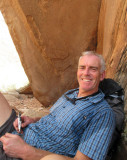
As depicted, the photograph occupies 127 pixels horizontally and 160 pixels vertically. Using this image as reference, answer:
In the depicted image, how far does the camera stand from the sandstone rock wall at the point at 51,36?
3428 millimetres

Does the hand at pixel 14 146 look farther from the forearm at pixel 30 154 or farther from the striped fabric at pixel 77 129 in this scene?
the striped fabric at pixel 77 129

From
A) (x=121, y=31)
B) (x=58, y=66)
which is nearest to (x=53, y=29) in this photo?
(x=58, y=66)

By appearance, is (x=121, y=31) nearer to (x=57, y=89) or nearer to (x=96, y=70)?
(x=96, y=70)

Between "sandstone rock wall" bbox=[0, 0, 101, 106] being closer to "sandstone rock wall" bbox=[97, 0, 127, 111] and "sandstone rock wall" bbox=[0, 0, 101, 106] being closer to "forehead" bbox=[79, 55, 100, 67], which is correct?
"sandstone rock wall" bbox=[97, 0, 127, 111]

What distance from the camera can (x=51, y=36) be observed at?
12.0 feet

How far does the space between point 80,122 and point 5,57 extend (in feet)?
25.5

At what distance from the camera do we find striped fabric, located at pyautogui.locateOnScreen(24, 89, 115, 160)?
3.98ft

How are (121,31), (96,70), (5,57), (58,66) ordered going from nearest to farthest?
(96,70) → (121,31) → (58,66) → (5,57)

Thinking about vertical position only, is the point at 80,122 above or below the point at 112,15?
below

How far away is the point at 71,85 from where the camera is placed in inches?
168

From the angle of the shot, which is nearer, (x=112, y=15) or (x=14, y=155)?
(x=14, y=155)

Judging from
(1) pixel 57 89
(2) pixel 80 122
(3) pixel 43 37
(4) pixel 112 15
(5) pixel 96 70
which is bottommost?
(1) pixel 57 89

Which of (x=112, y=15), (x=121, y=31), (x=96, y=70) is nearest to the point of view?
(x=96, y=70)

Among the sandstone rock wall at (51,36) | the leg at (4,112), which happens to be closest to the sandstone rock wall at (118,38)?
the sandstone rock wall at (51,36)
